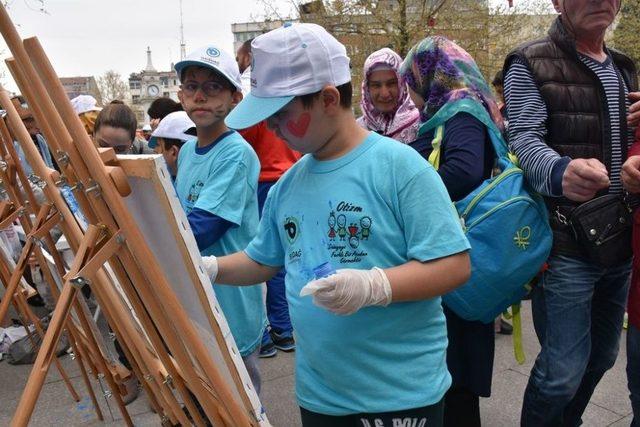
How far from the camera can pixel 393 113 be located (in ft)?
9.92

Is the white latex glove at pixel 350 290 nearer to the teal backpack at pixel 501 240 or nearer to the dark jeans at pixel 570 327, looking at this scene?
the teal backpack at pixel 501 240

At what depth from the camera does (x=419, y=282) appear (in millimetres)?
1361

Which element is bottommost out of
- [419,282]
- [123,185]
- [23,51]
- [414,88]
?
[419,282]

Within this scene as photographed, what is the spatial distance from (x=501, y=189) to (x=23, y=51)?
158cm

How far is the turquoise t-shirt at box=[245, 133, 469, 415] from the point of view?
141cm

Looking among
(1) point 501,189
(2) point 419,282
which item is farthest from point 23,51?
(1) point 501,189

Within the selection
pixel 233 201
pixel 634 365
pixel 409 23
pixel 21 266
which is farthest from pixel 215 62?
pixel 409 23

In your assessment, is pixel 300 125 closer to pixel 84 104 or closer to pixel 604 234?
pixel 604 234

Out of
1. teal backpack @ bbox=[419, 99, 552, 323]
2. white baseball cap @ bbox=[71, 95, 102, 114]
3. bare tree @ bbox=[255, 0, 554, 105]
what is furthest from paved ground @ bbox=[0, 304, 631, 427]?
bare tree @ bbox=[255, 0, 554, 105]

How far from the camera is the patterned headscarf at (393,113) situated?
116 inches

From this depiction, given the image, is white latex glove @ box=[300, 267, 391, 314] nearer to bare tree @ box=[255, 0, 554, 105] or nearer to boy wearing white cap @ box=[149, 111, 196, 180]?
boy wearing white cap @ box=[149, 111, 196, 180]

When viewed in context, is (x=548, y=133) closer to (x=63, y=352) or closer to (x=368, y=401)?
(x=368, y=401)

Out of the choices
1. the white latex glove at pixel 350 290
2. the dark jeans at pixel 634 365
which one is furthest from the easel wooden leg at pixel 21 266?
the dark jeans at pixel 634 365

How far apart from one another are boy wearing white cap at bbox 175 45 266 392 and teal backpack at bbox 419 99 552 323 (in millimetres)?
757
